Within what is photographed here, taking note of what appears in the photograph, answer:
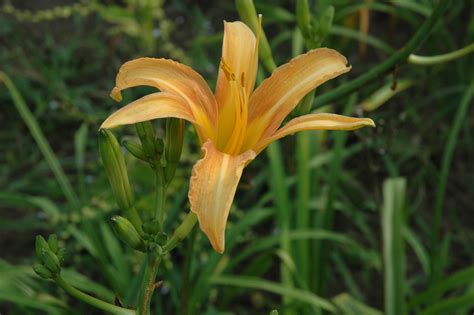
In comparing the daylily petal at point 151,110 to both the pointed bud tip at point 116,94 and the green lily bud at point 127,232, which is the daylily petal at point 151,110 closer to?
the pointed bud tip at point 116,94

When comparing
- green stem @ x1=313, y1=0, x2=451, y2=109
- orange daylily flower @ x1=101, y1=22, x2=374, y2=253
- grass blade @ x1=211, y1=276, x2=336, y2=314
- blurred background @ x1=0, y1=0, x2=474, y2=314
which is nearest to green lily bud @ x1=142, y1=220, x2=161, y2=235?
orange daylily flower @ x1=101, y1=22, x2=374, y2=253

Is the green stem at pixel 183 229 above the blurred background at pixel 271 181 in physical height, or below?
above

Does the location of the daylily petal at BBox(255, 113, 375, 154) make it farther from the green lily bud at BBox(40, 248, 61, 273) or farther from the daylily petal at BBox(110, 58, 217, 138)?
the green lily bud at BBox(40, 248, 61, 273)

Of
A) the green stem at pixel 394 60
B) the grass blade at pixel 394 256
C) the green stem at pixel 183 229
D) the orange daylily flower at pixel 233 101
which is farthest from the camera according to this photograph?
the grass blade at pixel 394 256

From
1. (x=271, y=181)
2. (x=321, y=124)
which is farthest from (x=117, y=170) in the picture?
(x=271, y=181)

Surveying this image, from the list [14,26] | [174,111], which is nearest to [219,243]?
[174,111]

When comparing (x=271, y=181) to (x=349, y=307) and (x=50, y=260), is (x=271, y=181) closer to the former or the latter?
(x=349, y=307)

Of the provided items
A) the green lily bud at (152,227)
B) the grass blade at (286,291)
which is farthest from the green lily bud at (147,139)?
the grass blade at (286,291)
